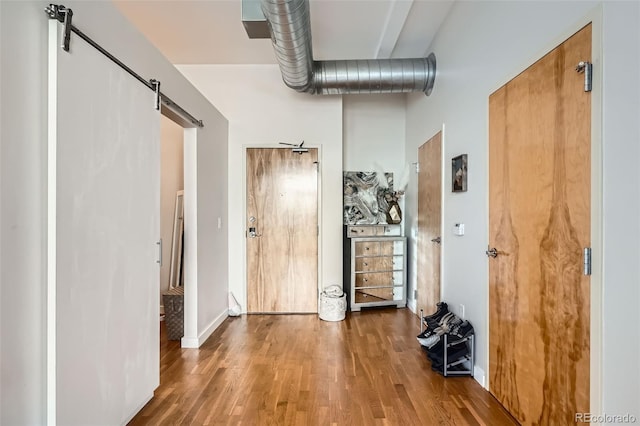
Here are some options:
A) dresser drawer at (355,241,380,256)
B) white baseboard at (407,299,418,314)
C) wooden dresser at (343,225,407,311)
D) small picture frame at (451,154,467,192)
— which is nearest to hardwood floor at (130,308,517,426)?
white baseboard at (407,299,418,314)

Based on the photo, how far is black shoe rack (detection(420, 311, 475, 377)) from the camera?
2335 millimetres

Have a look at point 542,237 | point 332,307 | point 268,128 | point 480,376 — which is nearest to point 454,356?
point 480,376

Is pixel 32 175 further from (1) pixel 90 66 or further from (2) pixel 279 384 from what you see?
Answer: (2) pixel 279 384

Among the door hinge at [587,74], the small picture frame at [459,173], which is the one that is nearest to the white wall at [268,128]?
the small picture frame at [459,173]

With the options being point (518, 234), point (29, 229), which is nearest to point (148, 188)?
point (29, 229)

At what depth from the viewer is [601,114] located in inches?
49.0

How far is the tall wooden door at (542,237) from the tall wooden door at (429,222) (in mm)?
970

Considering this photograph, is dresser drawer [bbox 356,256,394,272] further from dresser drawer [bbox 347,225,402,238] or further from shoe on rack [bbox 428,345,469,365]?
shoe on rack [bbox 428,345,469,365]

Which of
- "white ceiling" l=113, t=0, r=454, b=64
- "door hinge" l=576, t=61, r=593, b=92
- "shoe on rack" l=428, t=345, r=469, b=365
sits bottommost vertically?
"shoe on rack" l=428, t=345, r=469, b=365

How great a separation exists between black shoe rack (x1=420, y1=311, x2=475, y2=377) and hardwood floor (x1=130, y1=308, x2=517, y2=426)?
2.6 inches

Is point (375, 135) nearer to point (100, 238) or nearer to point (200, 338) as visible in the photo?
point (200, 338)

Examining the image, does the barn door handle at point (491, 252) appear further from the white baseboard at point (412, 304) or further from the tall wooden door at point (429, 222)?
the white baseboard at point (412, 304)

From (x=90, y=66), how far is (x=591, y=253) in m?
2.32

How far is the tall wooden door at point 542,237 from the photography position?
137 centimetres
